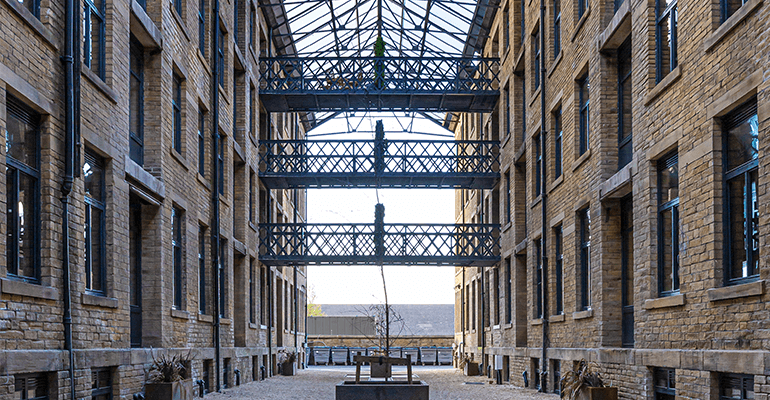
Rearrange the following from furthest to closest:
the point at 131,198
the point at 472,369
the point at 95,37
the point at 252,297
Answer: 1. the point at 472,369
2. the point at 252,297
3. the point at 131,198
4. the point at 95,37

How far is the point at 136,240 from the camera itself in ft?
50.6

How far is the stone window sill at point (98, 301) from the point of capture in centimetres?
1131

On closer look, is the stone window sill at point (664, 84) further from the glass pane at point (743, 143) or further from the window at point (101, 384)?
the window at point (101, 384)

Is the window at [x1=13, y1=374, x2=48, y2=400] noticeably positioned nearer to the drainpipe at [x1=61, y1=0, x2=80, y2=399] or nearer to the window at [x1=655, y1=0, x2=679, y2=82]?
the drainpipe at [x1=61, y1=0, x2=80, y2=399]

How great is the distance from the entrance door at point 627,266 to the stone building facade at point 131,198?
8.39 m

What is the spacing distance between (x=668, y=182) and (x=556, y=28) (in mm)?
8650

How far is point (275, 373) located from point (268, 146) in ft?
28.0

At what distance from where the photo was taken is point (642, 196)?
1307 cm

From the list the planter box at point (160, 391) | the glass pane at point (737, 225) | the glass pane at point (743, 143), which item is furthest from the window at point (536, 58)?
the planter box at point (160, 391)

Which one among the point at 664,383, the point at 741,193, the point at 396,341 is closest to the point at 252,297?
the point at 664,383

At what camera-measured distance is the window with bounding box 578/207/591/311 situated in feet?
55.8

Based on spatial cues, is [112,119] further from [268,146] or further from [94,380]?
[268,146]

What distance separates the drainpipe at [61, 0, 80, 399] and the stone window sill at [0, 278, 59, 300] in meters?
0.36

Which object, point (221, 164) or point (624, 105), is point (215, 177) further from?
point (624, 105)
